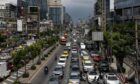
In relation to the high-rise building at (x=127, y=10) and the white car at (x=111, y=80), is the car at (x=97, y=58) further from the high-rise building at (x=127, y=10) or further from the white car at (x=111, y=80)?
the white car at (x=111, y=80)

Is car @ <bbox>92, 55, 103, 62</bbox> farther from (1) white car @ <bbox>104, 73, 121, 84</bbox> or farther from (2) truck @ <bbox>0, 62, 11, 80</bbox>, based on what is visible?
(1) white car @ <bbox>104, 73, 121, 84</bbox>

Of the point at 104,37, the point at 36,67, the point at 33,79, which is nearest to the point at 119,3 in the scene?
the point at 104,37

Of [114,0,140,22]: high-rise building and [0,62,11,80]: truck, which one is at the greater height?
[114,0,140,22]: high-rise building

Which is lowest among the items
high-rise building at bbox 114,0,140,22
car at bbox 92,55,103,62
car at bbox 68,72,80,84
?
car at bbox 92,55,103,62

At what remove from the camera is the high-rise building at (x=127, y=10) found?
114 meters

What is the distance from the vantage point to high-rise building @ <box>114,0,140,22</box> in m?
114

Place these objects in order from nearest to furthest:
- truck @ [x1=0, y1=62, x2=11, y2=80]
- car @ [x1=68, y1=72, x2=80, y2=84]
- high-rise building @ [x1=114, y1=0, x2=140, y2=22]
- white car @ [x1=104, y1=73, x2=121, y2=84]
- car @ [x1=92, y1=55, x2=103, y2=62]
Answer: white car @ [x1=104, y1=73, x2=121, y2=84]
car @ [x1=68, y1=72, x2=80, y2=84]
truck @ [x1=0, y1=62, x2=11, y2=80]
car @ [x1=92, y1=55, x2=103, y2=62]
high-rise building @ [x1=114, y1=0, x2=140, y2=22]

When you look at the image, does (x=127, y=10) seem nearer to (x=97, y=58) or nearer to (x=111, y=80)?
(x=97, y=58)

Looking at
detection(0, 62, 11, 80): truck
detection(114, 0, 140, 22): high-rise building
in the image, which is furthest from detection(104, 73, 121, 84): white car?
detection(114, 0, 140, 22): high-rise building

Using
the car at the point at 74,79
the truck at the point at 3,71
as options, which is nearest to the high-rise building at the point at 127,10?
the truck at the point at 3,71

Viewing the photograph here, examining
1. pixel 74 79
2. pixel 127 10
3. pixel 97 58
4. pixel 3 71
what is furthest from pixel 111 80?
pixel 127 10

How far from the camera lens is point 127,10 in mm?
128375

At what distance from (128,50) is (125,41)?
2336mm

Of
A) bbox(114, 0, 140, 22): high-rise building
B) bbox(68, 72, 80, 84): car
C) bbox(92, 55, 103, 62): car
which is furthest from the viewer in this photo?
bbox(114, 0, 140, 22): high-rise building
